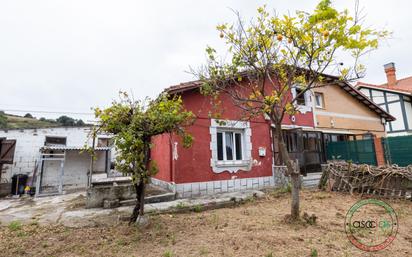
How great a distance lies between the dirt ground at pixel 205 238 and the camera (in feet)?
10.7

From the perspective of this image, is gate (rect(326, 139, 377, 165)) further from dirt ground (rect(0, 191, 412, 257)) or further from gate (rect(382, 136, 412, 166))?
dirt ground (rect(0, 191, 412, 257))

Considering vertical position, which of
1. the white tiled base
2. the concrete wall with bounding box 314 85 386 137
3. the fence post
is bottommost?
the white tiled base

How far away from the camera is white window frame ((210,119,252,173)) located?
7.74 m

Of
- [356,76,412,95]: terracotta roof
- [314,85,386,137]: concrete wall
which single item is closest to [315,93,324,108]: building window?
[314,85,386,137]: concrete wall

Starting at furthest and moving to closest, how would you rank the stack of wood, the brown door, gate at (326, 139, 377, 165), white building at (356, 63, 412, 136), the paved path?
white building at (356, 63, 412, 136), gate at (326, 139, 377, 165), the brown door, the stack of wood, the paved path

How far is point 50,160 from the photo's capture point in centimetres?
1175

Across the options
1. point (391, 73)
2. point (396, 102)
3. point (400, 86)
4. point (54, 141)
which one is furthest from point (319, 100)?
point (54, 141)

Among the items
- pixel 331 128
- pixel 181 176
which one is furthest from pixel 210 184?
pixel 331 128

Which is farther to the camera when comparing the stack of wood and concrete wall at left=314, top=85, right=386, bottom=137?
concrete wall at left=314, top=85, right=386, bottom=137

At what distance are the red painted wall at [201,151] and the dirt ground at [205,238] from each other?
6.55ft

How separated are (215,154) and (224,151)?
1.73ft

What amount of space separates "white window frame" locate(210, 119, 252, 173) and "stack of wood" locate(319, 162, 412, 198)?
3.23 metres

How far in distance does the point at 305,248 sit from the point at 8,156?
1356 centimetres

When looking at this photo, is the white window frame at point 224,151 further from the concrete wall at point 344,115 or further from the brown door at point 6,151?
the brown door at point 6,151
